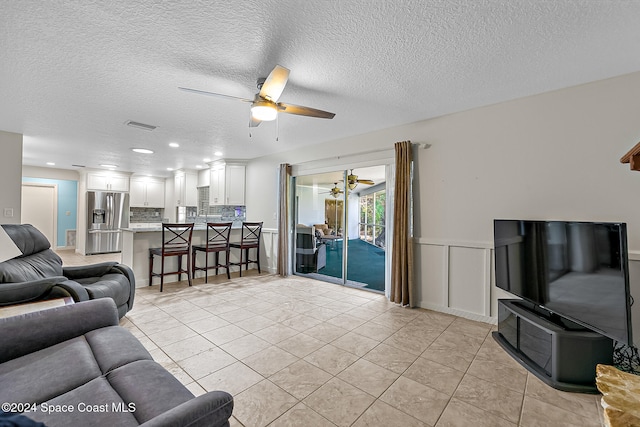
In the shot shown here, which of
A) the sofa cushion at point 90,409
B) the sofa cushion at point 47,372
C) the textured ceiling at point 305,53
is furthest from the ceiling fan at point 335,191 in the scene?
the sofa cushion at point 90,409

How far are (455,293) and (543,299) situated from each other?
3.76ft

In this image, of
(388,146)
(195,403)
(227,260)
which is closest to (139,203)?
(227,260)

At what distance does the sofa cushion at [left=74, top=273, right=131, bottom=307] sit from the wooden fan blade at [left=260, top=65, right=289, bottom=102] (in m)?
2.29

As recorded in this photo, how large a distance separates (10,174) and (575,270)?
6902 millimetres

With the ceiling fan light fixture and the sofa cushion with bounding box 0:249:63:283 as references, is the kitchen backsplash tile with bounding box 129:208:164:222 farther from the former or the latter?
the ceiling fan light fixture

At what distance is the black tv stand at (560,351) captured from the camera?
1.89 m

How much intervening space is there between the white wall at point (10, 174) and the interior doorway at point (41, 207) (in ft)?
13.2

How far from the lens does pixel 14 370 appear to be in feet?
4.16

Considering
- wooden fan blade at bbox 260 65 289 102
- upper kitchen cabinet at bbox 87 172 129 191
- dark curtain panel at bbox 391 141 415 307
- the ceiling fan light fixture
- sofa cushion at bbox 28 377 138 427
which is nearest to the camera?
sofa cushion at bbox 28 377 138 427

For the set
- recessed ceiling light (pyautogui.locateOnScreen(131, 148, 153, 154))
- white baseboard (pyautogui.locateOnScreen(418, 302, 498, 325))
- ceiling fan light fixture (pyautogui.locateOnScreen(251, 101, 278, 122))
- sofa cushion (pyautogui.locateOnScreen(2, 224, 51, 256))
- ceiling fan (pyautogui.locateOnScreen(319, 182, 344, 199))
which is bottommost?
white baseboard (pyautogui.locateOnScreen(418, 302, 498, 325))

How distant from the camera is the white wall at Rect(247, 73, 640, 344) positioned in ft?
7.95

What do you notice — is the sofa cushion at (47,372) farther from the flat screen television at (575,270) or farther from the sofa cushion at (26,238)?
the flat screen television at (575,270)

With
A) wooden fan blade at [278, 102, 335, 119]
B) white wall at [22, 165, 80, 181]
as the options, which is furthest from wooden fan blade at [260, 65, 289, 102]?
white wall at [22, 165, 80, 181]

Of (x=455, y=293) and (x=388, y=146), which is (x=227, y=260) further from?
(x=455, y=293)
